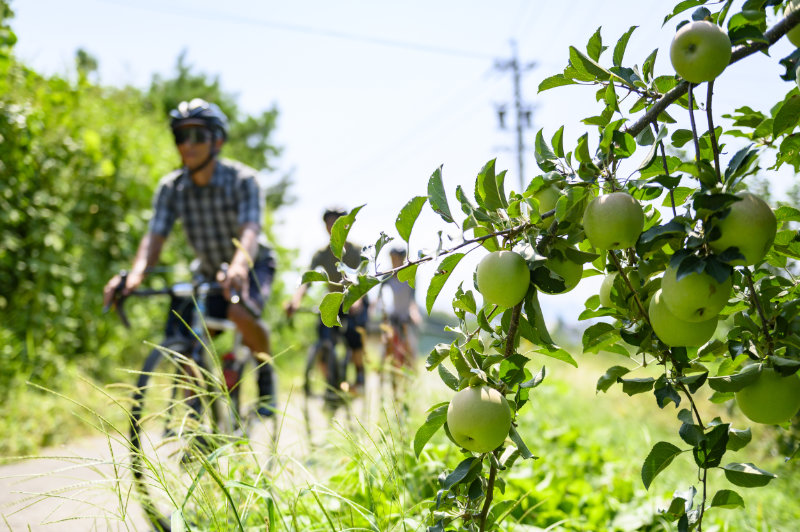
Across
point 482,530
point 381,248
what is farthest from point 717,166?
point 482,530

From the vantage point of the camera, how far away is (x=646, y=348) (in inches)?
36.4

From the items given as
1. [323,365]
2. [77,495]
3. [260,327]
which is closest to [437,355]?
[77,495]

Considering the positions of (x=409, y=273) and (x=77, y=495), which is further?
(x=77, y=495)

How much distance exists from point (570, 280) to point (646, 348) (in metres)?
0.17

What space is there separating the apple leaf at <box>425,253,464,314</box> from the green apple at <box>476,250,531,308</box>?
8 centimetres

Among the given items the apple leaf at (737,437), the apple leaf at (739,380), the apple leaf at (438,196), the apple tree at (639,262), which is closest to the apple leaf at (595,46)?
the apple tree at (639,262)

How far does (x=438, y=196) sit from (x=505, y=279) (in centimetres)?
19

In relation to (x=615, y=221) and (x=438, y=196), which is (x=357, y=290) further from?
(x=615, y=221)

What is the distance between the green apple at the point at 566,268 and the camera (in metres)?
0.88

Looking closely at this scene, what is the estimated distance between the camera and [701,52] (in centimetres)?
76

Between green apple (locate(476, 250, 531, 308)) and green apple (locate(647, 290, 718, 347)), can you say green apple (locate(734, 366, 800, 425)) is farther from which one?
green apple (locate(476, 250, 531, 308))

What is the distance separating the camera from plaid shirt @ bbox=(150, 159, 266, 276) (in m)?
3.27

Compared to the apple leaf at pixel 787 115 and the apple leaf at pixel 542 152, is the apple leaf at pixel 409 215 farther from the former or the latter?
the apple leaf at pixel 787 115

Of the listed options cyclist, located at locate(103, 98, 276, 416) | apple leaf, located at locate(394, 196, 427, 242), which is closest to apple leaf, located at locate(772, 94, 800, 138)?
apple leaf, located at locate(394, 196, 427, 242)
